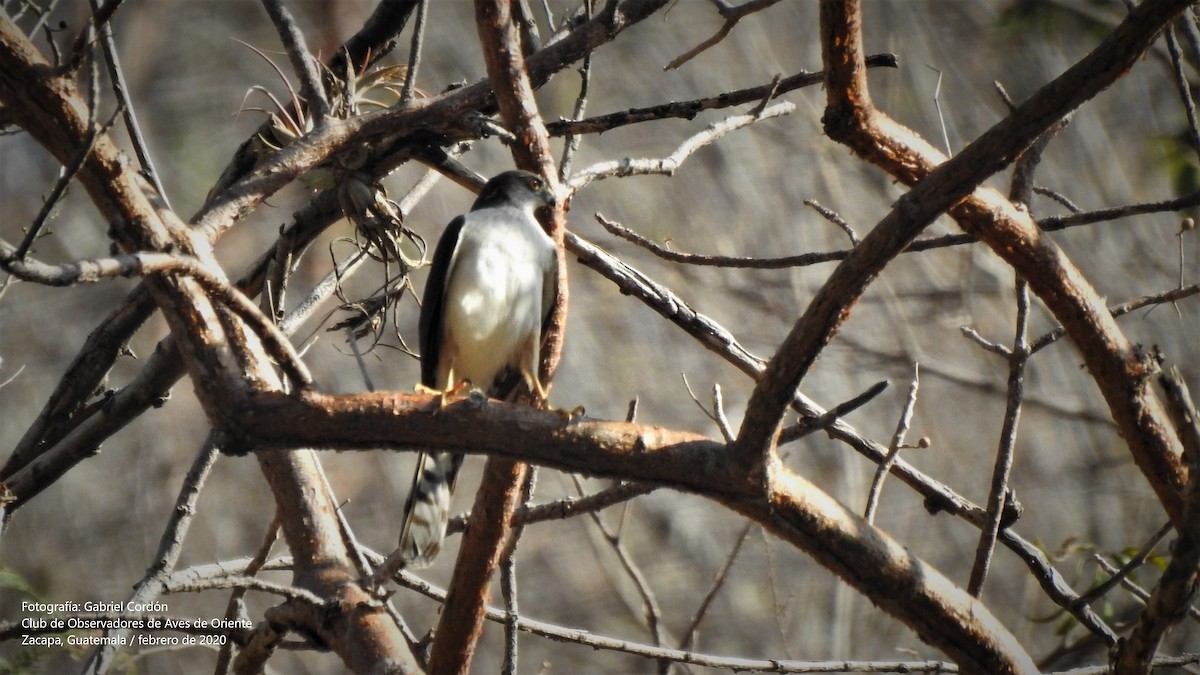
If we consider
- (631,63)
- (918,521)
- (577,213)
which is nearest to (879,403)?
(918,521)

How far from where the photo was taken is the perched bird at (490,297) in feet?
13.0

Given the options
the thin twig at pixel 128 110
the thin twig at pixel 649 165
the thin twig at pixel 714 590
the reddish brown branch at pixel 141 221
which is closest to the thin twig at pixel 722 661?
the thin twig at pixel 714 590

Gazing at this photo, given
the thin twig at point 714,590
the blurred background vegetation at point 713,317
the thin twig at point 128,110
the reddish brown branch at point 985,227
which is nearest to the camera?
the reddish brown branch at point 985,227

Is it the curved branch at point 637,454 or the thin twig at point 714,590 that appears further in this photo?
the thin twig at point 714,590

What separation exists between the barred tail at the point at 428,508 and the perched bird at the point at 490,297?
0.04m

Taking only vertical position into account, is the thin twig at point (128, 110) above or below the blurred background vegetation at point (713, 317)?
below

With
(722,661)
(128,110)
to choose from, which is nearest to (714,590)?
(722,661)

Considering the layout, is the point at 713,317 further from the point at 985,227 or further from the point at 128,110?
the point at 128,110

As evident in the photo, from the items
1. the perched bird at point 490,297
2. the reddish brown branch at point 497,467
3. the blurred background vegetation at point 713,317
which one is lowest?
the reddish brown branch at point 497,467

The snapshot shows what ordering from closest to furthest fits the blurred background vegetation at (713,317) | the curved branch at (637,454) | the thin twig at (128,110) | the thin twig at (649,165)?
the curved branch at (637,454) → the thin twig at (128,110) → the thin twig at (649,165) → the blurred background vegetation at (713,317)

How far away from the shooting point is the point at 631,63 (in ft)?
28.1

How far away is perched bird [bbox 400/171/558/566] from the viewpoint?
3.96 meters

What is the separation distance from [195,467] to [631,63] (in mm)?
5926

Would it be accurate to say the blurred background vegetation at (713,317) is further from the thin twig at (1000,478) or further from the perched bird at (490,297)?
the thin twig at (1000,478)
